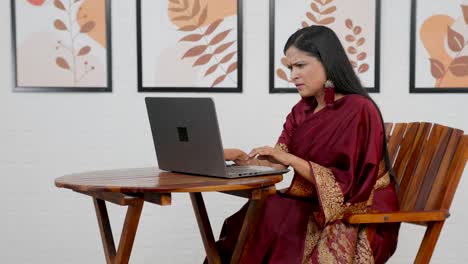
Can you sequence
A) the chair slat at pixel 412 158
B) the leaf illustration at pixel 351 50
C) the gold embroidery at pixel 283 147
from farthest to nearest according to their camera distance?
the leaf illustration at pixel 351 50 < the gold embroidery at pixel 283 147 < the chair slat at pixel 412 158

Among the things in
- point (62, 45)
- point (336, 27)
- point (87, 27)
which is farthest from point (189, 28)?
point (336, 27)

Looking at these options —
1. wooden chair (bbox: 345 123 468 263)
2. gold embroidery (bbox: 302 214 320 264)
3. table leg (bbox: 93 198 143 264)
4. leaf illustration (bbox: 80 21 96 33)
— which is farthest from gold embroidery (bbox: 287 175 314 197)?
leaf illustration (bbox: 80 21 96 33)

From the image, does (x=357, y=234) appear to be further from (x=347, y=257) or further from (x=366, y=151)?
(x=366, y=151)

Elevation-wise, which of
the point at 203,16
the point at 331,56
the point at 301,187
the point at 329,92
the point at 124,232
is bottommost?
the point at 124,232

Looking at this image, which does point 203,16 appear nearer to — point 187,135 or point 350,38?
point 350,38

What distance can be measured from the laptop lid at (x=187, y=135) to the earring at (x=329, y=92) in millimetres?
547

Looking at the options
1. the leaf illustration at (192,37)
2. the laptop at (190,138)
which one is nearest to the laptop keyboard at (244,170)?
the laptop at (190,138)

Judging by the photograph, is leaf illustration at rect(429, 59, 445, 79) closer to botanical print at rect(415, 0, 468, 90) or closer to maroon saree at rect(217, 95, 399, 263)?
botanical print at rect(415, 0, 468, 90)

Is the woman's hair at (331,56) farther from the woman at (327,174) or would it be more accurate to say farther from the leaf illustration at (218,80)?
the leaf illustration at (218,80)

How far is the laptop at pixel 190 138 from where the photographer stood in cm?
217

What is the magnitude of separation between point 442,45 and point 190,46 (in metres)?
1.44

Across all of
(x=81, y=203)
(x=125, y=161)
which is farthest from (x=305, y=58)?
(x=81, y=203)

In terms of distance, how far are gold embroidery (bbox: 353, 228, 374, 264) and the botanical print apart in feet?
5.28

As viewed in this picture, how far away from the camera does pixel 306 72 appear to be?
2.48 m
